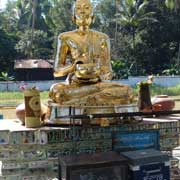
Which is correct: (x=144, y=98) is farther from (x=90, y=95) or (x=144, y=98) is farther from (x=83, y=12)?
(x=83, y=12)

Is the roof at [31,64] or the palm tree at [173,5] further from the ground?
the palm tree at [173,5]

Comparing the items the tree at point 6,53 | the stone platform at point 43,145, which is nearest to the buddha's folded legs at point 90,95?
the stone platform at point 43,145

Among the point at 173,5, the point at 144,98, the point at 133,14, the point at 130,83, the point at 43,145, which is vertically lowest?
the point at 130,83

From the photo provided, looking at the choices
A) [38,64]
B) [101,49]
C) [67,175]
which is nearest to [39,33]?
[38,64]

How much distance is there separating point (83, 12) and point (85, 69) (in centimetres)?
75

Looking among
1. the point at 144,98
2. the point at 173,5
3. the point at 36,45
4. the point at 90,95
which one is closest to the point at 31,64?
the point at 36,45

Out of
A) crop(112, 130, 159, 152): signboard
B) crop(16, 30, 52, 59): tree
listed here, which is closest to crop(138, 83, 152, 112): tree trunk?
crop(112, 130, 159, 152): signboard

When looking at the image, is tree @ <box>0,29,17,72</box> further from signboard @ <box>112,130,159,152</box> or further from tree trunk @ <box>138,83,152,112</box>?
signboard @ <box>112,130,159,152</box>

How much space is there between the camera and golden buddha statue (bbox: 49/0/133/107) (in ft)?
15.3

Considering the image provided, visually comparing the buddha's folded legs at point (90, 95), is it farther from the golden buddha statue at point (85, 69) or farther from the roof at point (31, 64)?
the roof at point (31, 64)

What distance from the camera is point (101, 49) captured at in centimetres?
510

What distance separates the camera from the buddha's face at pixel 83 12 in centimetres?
506

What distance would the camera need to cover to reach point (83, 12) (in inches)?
200

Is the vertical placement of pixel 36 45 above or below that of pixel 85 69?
above
